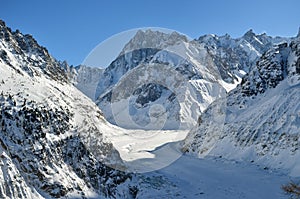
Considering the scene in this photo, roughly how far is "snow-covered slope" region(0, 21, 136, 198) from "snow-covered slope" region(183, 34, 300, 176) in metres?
14.6

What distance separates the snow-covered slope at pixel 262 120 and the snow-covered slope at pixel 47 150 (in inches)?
573

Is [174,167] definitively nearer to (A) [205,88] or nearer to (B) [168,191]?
(B) [168,191]

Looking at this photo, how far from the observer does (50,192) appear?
49.5ft

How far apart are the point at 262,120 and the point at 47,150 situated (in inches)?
973

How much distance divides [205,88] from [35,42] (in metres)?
52.4

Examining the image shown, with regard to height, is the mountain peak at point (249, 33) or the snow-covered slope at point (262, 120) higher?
the mountain peak at point (249, 33)

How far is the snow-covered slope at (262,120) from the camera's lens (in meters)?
28.0

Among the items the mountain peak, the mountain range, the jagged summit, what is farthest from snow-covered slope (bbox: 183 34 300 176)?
the mountain peak

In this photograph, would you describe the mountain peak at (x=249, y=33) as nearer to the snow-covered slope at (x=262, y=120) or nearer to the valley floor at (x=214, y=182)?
the snow-covered slope at (x=262, y=120)

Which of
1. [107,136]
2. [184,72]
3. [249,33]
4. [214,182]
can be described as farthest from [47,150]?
[249,33]

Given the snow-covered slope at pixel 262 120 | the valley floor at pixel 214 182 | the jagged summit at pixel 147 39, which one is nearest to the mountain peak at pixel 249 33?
the jagged summit at pixel 147 39

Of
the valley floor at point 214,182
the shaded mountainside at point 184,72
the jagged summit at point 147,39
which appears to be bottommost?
the valley floor at point 214,182

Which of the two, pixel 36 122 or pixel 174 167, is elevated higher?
pixel 36 122

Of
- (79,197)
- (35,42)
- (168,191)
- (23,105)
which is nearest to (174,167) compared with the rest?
(168,191)
